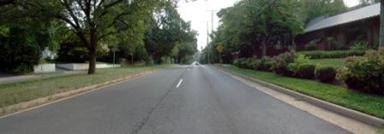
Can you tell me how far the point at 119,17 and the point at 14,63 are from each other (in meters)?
10.2

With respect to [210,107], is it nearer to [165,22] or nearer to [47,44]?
[47,44]

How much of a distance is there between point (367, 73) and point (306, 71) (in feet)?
28.7

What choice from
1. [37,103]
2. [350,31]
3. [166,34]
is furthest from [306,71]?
[166,34]

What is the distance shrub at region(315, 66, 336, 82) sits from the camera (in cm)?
1873

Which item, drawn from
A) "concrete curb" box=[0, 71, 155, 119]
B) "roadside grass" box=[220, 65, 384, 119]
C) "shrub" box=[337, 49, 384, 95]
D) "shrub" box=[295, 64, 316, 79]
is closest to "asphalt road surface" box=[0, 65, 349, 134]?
"concrete curb" box=[0, 71, 155, 119]

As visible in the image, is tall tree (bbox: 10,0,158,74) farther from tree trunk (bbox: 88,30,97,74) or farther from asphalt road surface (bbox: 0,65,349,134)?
asphalt road surface (bbox: 0,65,349,134)

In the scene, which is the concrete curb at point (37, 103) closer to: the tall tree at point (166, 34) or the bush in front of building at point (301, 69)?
the bush in front of building at point (301, 69)

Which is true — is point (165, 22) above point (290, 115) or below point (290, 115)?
above

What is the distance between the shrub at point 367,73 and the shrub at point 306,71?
22.8 feet

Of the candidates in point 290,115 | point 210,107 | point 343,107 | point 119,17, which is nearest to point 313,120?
point 290,115

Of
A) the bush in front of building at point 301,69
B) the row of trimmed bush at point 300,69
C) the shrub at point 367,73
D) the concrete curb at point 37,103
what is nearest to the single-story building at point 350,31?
the row of trimmed bush at point 300,69

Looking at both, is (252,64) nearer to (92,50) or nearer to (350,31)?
(350,31)

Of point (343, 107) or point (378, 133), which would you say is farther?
point (343, 107)

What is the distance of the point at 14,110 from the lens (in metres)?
13.0
